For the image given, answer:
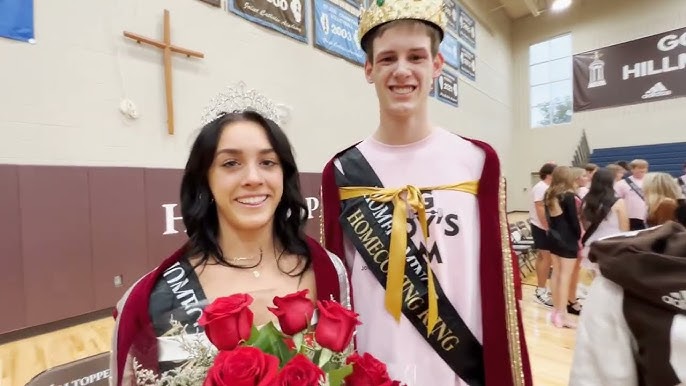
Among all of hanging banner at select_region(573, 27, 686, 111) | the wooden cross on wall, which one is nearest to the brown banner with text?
the wooden cross on wall

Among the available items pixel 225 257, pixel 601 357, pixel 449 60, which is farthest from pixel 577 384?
pixel 449 60

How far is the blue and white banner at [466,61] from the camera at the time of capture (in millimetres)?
9211

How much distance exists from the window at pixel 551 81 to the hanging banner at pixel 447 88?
417cm

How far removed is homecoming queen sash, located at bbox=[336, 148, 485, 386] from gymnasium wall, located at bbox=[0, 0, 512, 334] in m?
2.26

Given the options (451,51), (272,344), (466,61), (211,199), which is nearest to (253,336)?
(272,344)

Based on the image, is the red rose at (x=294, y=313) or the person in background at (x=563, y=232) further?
the person in background at (x=563, y=232)

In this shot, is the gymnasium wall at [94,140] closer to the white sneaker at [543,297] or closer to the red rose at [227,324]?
the red rose at [227,324]

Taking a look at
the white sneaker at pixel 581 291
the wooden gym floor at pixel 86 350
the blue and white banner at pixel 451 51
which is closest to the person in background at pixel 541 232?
the white sneaker at pixel 581 291

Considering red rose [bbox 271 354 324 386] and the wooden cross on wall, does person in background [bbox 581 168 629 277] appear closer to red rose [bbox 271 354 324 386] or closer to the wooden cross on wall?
→ red rose [bbox 271 354 324 386]

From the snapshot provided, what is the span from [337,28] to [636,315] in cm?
577

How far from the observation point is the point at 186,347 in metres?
0.56

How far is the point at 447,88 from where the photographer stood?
28.8 ft

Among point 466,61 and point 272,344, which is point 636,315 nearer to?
point 272,344

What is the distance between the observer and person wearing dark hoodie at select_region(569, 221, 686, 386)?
0.74 metres
